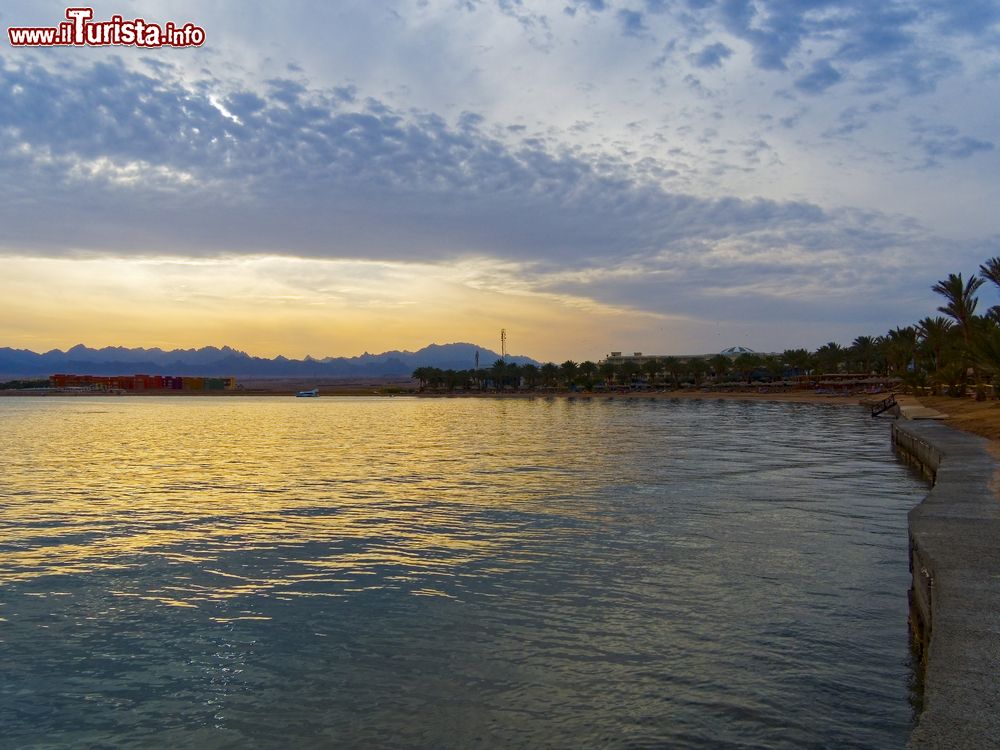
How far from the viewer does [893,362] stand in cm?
11156

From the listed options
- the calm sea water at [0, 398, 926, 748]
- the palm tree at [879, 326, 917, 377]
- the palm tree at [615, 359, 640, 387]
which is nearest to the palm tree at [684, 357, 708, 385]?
the palm tree at [615, 359, 640, 387]

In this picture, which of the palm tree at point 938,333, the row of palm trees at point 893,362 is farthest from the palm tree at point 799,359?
the palm tree at point 938,333

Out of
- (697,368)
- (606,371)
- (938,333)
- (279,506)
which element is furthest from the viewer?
(606,371)

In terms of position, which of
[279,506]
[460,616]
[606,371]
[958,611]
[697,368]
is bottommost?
[279,506]

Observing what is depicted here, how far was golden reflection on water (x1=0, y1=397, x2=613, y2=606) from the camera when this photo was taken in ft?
51.0

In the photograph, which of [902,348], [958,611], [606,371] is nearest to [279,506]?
[958,611]

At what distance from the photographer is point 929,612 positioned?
9.23m

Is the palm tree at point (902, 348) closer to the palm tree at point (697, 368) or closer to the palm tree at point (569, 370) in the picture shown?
the palm tree at point (697, 368)

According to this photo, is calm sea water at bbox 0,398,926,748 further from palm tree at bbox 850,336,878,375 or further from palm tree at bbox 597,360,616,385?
palm tree at bbox 597,360,616,385

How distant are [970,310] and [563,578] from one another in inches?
2515

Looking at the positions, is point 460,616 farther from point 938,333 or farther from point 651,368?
point 651,368

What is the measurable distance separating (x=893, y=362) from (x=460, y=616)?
115859 mm

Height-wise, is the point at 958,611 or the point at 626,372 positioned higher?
the point at 626,372

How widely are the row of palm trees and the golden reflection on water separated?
92.9 ft
